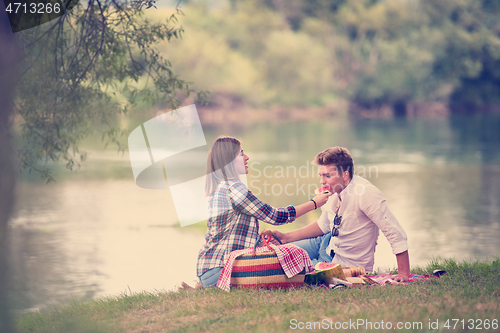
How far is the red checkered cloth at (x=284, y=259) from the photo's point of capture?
409cm

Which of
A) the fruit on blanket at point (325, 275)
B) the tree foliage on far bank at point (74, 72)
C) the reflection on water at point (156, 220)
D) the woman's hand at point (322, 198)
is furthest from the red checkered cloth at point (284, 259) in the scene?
the tree foliage on far bank at point (74, 72)

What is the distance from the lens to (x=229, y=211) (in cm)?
433

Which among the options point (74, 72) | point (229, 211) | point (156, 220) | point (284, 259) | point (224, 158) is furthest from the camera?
point (156, 220)

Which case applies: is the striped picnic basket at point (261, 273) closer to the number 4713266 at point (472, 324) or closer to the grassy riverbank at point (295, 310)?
the grassy riverbank at point (295, 310)

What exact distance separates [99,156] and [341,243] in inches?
757

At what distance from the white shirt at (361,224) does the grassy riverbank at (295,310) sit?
467 mm

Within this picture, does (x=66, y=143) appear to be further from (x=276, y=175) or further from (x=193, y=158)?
(x=193, y=158)

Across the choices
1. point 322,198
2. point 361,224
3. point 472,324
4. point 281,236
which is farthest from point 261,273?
point 472,324

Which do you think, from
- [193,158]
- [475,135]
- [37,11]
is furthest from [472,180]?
[475,135]

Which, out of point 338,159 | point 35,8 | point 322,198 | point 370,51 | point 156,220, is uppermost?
point 370,51

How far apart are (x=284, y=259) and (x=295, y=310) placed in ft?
1.77

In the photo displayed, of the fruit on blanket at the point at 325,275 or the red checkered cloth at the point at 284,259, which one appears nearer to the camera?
the red checkered cloth at the point at 284,259

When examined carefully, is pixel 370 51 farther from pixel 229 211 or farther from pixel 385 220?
pixel 229 211

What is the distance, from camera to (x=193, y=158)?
21.5 m
